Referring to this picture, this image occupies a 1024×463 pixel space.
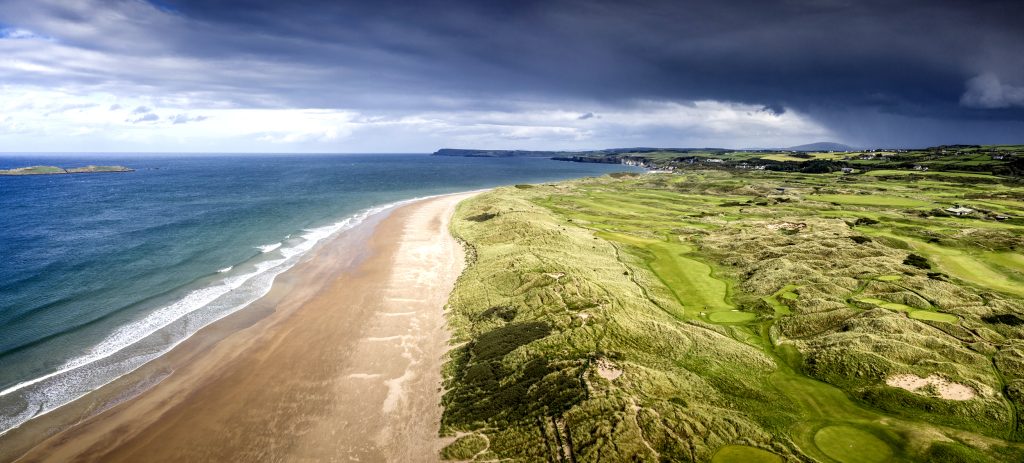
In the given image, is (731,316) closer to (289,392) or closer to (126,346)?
(289,392)

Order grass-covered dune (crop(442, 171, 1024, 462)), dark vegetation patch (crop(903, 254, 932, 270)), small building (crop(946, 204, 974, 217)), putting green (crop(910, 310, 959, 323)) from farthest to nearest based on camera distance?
1. small building (crop(946, 204, 974, 217))
2. dark vegetation patch (crop(903, 254, 932, 270))
3. putting green (crop(910, 310, 959, 323))
4. grass-covered dune (crop(442, 171, 1024, 462))

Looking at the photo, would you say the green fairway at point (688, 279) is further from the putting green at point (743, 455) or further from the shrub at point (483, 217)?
the shrub at point (483, 217)

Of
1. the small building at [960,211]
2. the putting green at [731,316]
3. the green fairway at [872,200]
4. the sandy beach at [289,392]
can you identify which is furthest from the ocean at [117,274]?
the green fairway at [872,200]

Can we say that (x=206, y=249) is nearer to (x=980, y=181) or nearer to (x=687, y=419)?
(x=687, y=419)

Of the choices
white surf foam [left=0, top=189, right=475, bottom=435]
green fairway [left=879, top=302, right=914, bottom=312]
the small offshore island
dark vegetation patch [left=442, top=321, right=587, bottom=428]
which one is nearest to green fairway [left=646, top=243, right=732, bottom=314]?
green fairway [left=879, top=302, right=914, bottom=312]

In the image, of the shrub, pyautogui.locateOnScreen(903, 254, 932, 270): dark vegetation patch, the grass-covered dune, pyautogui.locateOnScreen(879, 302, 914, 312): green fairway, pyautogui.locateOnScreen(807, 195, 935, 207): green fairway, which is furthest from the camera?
pyautogui.locateOnScreen(807, 195, 935, 207): green fairway

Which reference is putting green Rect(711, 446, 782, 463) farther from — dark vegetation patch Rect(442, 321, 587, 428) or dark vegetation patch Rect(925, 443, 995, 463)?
dark vegetation patch Rect(442, 321, 587, 428)

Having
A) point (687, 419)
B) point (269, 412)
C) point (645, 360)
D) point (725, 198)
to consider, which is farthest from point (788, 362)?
point (725, 198)
